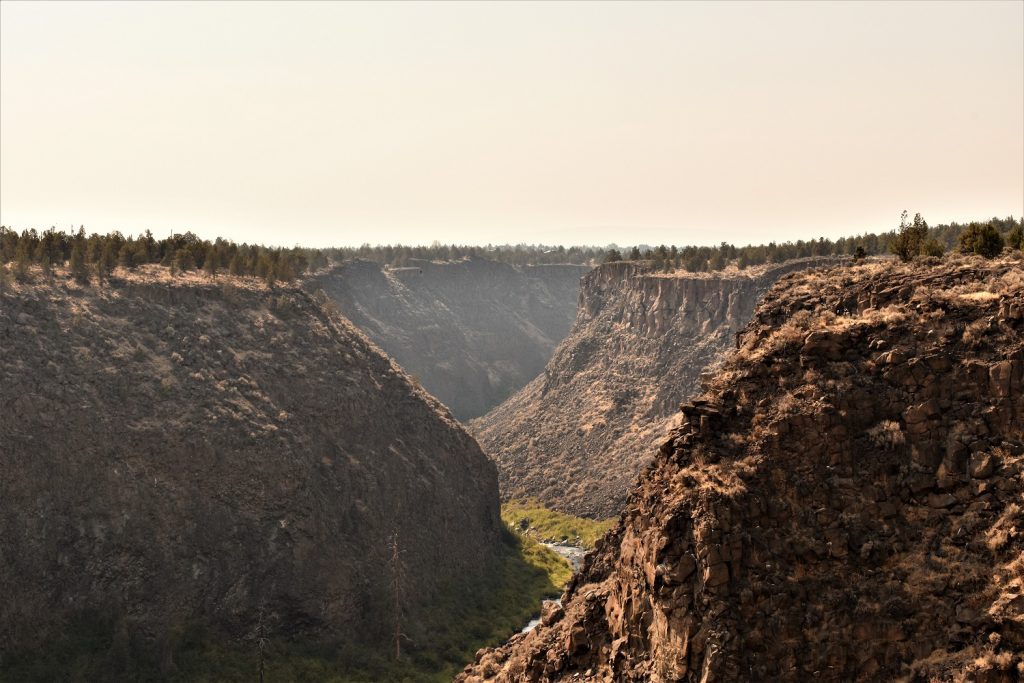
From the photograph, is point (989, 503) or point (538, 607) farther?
point (538, 607)

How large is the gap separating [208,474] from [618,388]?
67026 mm

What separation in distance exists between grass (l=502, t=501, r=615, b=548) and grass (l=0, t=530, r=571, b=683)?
2154 cm

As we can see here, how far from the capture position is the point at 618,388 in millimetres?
126812

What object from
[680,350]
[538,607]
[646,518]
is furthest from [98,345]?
[680,350]

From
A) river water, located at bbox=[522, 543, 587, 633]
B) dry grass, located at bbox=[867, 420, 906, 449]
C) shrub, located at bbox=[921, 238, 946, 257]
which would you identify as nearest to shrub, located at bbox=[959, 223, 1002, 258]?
shrub, located at bbox=[921, 238, 946, 257]

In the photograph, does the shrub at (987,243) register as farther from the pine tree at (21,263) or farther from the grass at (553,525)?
the pine tree at (21,263)

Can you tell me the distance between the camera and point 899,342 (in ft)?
111

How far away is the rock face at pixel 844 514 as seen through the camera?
28641 millimetres

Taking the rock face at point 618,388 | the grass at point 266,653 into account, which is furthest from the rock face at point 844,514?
the rock face at point 618,388

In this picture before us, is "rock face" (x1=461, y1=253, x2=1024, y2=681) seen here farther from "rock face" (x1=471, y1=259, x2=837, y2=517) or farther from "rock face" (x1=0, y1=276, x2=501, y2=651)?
"rock face" (x1=471, y1=259, x2=837, y2=517)

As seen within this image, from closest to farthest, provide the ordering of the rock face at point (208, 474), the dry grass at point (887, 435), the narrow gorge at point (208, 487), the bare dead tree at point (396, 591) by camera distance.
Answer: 1. the dry grass at point (887, 435)
2. the narrow gorge at point (208, 487)
3. the rock face at point (208, 474)
4. the bare dead tree at point (396, 591)

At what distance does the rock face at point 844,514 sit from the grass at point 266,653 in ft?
99.2

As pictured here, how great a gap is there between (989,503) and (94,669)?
49581mm

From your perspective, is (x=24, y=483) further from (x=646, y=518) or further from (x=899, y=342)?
(x=899, y=342)
